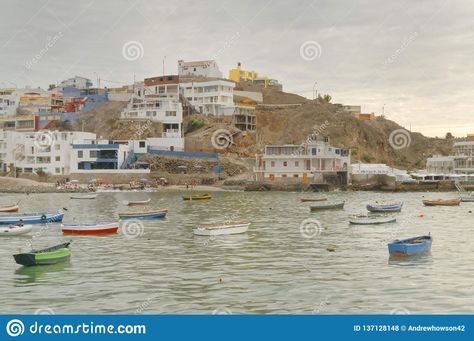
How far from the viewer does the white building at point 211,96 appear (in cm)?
14325

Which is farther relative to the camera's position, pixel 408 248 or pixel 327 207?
pixel 327 207

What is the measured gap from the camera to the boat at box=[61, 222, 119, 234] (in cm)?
4625

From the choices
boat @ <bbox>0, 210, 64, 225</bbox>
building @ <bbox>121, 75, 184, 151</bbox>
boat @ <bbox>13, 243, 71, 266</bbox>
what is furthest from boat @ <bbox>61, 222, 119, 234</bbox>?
building @ <bbox>121, 75, 184, 151</bbox>

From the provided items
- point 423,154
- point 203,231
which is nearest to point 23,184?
point 203,231

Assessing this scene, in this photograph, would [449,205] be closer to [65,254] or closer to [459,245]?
[459,245]

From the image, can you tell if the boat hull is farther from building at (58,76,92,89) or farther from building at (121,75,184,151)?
building at (58,76,92,89)

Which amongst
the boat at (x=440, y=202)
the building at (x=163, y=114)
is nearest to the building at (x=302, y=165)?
the building at (x=163, y=114)

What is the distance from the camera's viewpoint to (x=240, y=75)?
187750 millimetres

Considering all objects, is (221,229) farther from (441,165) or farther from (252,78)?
(252,78)

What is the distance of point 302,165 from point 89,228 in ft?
220

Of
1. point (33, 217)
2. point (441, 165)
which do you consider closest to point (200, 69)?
point (441, 165)

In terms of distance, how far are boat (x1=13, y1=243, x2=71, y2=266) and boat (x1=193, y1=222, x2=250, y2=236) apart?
12411 millimetres

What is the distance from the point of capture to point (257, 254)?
36.4m

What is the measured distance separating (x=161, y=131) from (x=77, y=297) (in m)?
103
